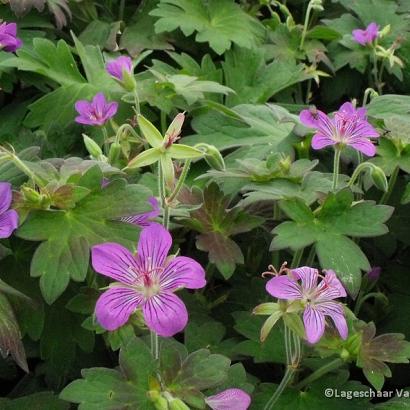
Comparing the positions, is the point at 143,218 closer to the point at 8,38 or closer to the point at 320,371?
the point at 320,371

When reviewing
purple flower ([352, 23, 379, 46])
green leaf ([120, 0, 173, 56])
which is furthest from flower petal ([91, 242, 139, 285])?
purple flower ([352, 23, 379, 46])

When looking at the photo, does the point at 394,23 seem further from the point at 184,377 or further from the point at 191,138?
the point at 184,377

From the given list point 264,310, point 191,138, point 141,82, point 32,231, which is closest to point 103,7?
point 141,82

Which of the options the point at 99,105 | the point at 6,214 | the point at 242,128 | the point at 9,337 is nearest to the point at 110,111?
the point at 99,105

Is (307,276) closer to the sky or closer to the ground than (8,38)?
closer to the ground

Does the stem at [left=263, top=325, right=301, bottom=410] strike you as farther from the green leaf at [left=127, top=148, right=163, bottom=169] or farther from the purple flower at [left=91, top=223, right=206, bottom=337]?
the green leaf at [left=127, top=148, right=163, bottom=169]

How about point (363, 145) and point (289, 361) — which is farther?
point (363, 145)
